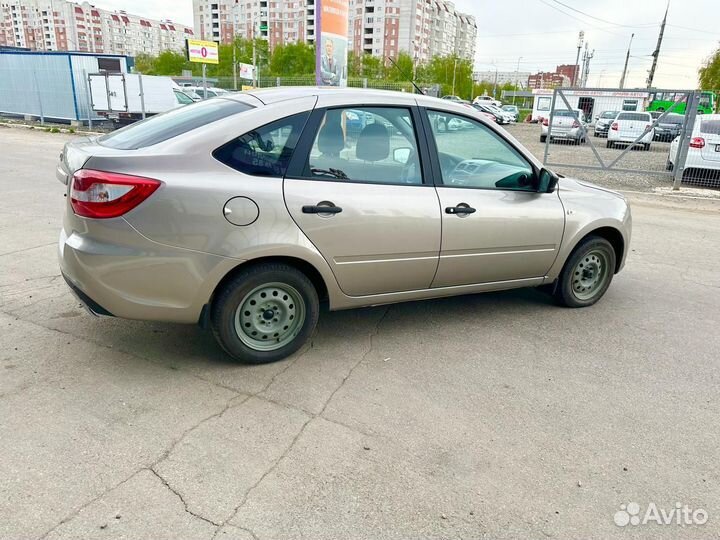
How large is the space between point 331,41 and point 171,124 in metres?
8.03

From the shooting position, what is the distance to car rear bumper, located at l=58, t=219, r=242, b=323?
307cm

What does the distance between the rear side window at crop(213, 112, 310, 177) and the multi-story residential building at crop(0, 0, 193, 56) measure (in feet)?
488

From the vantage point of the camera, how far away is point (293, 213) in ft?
10.8

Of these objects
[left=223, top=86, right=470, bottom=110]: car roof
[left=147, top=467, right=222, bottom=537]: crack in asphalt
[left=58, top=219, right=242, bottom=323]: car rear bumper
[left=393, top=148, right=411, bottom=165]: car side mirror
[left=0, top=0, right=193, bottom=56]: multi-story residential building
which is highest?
[left=0, top=0, right=193, bottom=56]: multi-story residential building

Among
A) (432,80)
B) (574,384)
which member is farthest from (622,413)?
(432,80)

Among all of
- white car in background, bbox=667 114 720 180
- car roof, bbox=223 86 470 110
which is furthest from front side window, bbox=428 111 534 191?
white car in background, bbox=667 114 720 180

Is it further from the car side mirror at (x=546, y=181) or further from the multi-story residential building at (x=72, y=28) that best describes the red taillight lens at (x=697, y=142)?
the multi-story residential building at (x=72, y=28)

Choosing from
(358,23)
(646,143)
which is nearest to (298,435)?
(646,143)

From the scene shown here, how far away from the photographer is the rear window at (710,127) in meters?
11.6

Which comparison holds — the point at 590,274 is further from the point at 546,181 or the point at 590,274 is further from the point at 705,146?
the point at 705,146

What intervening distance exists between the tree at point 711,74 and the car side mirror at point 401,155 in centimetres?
4380

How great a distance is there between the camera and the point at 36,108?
23297 mm

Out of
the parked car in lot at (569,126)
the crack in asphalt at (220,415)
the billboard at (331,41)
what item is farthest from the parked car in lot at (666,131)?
the crack in asphalt at (220,415)

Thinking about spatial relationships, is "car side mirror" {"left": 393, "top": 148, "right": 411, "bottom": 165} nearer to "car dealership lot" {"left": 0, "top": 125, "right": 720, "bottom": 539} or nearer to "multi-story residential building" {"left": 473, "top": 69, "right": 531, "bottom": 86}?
"car dealership lot" {"left": 0, "top": 125, "right": 720, "bottom": 539}
